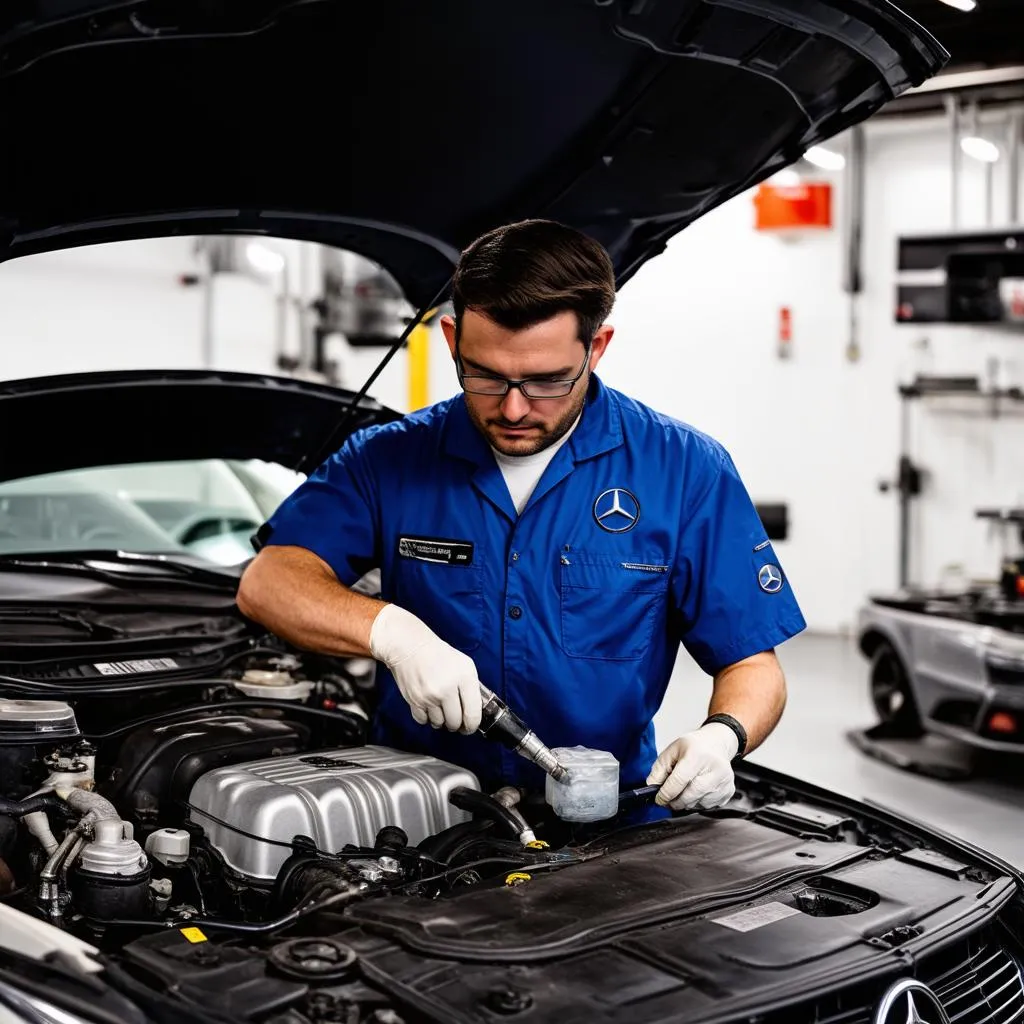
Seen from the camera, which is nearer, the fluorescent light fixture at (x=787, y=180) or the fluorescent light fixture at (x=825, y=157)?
the fluorescent light fixture at (x=825, y=157)

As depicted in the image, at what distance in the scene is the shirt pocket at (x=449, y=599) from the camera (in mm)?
2008

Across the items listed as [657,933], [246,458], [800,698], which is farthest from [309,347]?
[657,933]

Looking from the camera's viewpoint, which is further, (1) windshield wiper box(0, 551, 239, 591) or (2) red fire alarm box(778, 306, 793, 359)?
(2) red fire alarm box(778, 306, 793, 359)

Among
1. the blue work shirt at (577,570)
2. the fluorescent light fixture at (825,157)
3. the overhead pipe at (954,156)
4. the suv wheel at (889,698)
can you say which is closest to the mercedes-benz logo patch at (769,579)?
the blue work shirt at (577,570)

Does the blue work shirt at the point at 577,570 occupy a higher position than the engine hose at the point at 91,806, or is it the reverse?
the blue work shirt at the point at 577,570

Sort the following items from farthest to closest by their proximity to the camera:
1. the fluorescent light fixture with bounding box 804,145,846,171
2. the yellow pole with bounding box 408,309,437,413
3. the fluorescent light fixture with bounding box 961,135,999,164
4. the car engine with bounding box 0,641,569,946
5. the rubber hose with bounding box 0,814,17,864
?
1. the yellow pole with bounding box 408,309,437,413
2. the fluorescent light fixture with bounding box 961,135,999,164
3. the fluorescent light fixture with bounding box 804,145,846,171
4. the rubber hose with bounding box 0,814,17,864
5. the car engine with bounding box 0,641,569,946

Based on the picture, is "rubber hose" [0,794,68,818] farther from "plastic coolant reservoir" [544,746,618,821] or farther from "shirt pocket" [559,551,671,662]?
"shirt pocket" [559,551,671,662]

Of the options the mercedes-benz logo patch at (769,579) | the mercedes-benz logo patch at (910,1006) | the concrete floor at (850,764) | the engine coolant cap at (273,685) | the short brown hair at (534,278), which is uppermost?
the short brown hair at (534,278)

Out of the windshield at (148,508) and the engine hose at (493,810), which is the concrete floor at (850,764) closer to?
the windshield at (148,508)

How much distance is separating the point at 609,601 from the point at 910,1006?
2.49 ft

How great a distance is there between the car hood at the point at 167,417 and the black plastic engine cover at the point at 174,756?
0.68 meters

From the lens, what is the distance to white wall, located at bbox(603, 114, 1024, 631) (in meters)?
8.04

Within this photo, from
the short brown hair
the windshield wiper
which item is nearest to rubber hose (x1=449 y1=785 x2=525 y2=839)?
the short brown hair

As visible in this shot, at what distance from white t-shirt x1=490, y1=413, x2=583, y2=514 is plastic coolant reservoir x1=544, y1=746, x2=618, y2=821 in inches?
18.6
